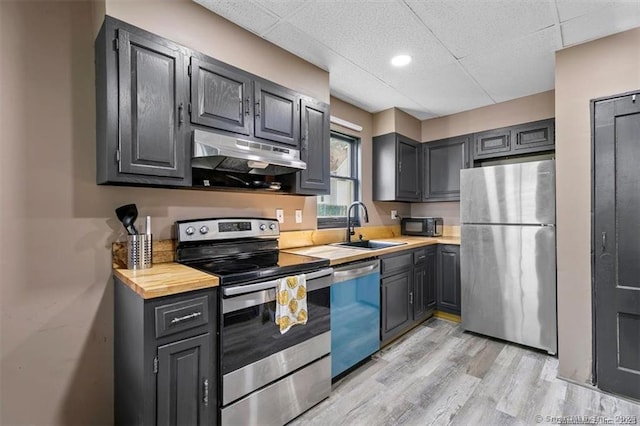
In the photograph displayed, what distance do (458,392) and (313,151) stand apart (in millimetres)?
2083

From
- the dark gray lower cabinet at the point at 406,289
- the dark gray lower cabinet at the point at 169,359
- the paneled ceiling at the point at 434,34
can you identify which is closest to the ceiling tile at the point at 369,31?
the paneled ceiling at the point at 434,34

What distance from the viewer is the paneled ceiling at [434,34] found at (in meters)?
1.86

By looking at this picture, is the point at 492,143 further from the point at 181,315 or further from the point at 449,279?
the point at 181,315

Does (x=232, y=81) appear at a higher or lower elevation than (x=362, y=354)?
higher

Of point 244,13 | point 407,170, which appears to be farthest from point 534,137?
point 244,13

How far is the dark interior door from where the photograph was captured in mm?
1983

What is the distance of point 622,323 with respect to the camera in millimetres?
2031

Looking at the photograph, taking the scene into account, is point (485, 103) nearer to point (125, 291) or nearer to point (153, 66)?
point (153, 66)

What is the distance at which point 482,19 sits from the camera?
198 cm

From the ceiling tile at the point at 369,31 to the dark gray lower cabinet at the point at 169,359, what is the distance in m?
1.83

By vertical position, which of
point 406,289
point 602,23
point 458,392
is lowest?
point 458,392

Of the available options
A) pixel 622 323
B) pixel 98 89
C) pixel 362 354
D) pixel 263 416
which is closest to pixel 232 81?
pixel 98 89

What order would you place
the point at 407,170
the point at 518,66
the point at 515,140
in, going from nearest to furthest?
the point at 518,66
the point at 515,140
the point at 407,170

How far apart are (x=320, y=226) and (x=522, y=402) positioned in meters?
2.09
